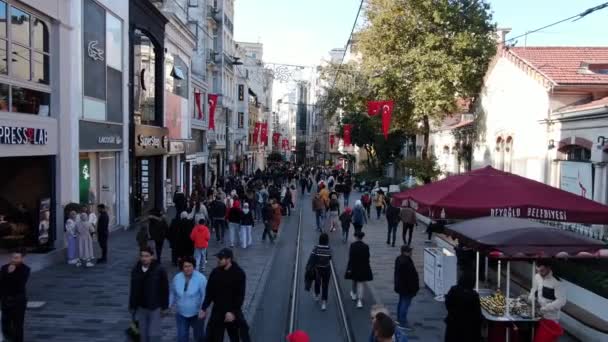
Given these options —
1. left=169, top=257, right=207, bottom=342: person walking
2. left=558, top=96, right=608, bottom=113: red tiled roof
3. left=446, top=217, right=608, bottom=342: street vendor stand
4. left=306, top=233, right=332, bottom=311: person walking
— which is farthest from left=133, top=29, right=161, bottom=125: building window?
left=446, top=217, right=608, bottom=342: street vendor stand

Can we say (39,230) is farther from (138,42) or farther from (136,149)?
(138,42)

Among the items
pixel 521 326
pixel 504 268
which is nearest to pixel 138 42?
pixel 504 268

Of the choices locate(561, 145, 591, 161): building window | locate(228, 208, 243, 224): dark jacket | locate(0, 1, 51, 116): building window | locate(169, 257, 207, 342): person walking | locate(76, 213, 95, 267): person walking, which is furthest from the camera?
locate(228, 208, 243, 224): dark jacket

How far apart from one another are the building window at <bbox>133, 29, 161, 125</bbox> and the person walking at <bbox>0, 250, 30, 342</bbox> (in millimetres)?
15815

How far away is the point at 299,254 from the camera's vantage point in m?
18.1

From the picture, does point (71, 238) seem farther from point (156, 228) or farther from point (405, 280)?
point (405, 280)

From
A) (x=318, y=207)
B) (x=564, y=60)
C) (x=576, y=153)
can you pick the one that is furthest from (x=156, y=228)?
(x=564, y=60)

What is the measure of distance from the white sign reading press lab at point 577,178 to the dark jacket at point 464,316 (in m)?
10.5

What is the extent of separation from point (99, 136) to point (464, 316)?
1455cm

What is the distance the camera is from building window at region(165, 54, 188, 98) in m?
28.9

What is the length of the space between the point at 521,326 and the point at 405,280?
1.92m

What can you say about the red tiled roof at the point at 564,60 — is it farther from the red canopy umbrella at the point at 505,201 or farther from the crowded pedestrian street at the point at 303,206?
the red canopy umbrella at the point at 505,201

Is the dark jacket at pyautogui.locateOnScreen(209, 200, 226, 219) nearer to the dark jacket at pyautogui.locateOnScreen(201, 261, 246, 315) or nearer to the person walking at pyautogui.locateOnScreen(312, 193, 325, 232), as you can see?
the person walking at pyautogui.locateOnScreen(312, 193, 325, 232)

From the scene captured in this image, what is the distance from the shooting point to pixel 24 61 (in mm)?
14383
